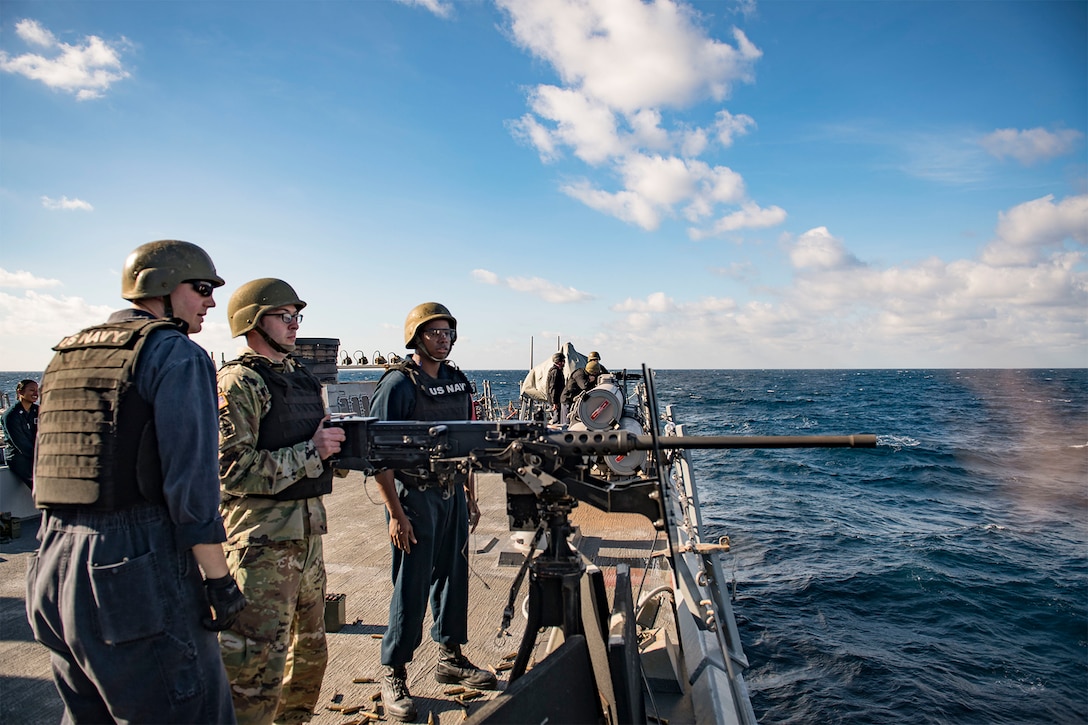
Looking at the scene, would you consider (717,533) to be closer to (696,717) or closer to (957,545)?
(957,545)

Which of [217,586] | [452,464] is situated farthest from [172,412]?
[452,464]

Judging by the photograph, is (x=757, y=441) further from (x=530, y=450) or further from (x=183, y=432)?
(x=183, y=432)

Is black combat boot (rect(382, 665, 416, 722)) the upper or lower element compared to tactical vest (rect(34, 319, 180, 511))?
lower

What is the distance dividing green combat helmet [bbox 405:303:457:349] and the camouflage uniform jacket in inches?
52.3

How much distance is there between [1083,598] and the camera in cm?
1166

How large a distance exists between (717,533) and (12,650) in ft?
41.8

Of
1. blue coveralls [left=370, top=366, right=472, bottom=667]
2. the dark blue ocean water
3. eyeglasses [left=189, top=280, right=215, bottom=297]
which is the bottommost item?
the dark blue ocean water

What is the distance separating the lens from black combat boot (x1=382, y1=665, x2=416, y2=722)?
390cm

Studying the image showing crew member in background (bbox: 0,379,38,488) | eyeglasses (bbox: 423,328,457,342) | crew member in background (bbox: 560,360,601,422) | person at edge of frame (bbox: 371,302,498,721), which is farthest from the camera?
crew member in background (bbox: 560,360,601,422)

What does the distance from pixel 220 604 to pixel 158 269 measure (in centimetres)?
144

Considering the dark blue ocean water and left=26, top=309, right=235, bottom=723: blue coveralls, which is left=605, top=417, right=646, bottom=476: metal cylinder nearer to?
the dark blue ocean water

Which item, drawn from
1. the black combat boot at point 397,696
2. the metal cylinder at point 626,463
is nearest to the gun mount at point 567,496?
the black combat boot at point 397,696

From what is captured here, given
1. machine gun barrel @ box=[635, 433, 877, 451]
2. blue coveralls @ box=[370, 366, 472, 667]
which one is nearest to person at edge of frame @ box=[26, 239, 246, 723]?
blue coveralls @ box=[370, 366, 472, 667]

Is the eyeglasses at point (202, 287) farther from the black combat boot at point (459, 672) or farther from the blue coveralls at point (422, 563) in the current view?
the black combat boot at point (459, 672)
